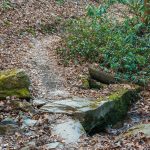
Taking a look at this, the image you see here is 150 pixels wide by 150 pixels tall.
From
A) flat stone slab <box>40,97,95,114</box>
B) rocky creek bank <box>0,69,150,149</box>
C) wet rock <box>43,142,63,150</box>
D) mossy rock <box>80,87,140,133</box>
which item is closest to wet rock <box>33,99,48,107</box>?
rocky creek bank <box>0,69,150,149</box>

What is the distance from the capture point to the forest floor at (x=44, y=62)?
25.5 ft

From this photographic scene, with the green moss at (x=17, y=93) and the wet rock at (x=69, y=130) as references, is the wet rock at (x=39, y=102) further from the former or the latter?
the wet rock at (x=69, y=130)

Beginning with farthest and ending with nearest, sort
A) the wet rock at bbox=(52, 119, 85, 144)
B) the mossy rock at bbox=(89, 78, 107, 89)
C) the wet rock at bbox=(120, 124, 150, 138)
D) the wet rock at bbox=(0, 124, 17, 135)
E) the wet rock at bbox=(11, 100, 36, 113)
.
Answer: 1. the mossy rock at bbox=(89, 78, 107, 89)
2. the wet rock at bbox=(11, 100, 36, 113)
3. the wet rock at bbox=(0, 124, 17, 135)
4. the wet rock at bbox=(52, 119, 85, 144)
5. the wet rock at bbox=(120, 124, 150, 138)

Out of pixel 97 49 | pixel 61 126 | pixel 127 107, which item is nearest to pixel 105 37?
pixel 97 49

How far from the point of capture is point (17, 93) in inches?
374

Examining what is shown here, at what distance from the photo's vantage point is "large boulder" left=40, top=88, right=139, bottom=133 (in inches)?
352

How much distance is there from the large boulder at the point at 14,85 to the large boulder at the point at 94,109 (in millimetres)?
760


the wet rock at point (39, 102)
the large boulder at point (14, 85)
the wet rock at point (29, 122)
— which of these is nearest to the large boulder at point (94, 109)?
the wet rock at point (39, 102)

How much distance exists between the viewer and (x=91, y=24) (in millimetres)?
15469

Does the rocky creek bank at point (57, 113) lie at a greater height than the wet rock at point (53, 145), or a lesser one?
greater

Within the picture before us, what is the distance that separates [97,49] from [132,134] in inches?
255

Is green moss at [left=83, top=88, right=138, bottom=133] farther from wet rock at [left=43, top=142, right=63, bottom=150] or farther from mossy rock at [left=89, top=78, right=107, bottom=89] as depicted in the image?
wet rock at [left=43, top=142, right=63, bottom=150]

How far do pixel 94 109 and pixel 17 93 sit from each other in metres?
1.98

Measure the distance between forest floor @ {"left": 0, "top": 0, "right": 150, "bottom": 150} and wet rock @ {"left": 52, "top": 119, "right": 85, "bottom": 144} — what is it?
0.57 feet
